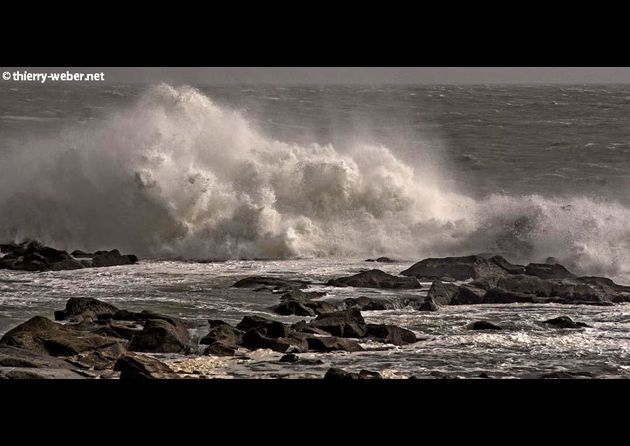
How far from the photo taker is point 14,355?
1117cm

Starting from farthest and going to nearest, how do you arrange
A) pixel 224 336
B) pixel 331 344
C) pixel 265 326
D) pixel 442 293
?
1. pixel 442 293
2. pixel 265 326
3. pixel 224 336
4. pixel 331 344

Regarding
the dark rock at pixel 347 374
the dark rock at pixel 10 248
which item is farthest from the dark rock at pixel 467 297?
the dark rock at pixel 10 248

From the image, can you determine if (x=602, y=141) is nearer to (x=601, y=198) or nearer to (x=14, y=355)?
(x=601, y=198)

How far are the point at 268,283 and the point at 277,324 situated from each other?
4005 mm

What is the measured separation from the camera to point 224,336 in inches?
498

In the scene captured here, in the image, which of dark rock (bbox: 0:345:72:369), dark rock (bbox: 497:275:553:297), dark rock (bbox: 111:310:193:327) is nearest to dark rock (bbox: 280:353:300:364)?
dark rock (bbox: 111:310:193:327)

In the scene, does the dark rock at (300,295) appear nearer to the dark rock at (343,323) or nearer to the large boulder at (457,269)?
the dark rock at (343,323)

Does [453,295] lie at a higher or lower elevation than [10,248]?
lower

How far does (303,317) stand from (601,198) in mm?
13128

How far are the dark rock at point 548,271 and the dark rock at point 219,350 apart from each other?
7362 millimetres

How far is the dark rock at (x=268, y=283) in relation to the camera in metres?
16.7

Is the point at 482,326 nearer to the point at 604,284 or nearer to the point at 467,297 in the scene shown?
the point at 467,297

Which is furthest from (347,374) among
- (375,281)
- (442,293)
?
(375,281)
